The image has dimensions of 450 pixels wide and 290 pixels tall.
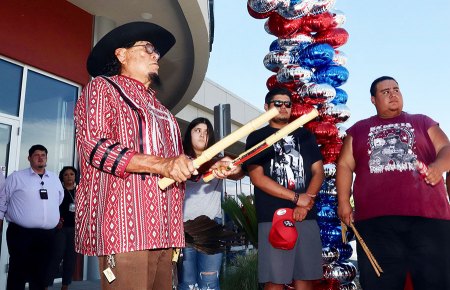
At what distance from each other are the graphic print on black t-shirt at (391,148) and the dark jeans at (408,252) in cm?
36

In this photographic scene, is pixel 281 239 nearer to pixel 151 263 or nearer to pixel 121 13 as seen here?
pixel 151 263

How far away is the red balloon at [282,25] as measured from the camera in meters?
4.62

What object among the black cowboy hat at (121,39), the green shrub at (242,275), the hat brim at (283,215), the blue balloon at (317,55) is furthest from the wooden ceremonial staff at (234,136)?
the green shrub at (242,275)

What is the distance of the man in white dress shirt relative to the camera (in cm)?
497

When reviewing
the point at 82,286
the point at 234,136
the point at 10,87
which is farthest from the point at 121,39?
the point at 82,286

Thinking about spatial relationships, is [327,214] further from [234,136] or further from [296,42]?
[234,136]

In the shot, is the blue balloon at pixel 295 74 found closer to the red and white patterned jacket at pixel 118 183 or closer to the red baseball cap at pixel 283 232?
the red baseball cap at pixel 283 232

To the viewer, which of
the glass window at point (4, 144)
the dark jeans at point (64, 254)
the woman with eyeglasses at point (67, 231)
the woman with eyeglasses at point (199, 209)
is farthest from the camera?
the glass window at point (4, 144)

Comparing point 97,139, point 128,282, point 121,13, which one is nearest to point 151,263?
point 128,282

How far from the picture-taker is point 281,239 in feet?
9.95

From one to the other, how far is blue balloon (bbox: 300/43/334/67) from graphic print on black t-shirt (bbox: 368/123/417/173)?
1537mm

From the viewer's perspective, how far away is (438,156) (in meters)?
2.87

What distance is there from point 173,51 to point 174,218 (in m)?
6.70

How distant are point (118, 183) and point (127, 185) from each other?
3 centimetres
